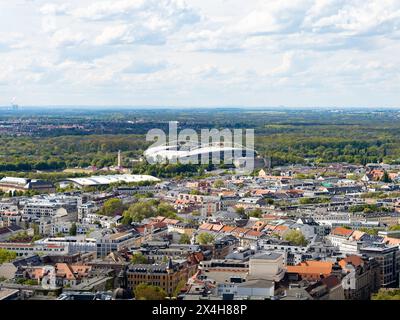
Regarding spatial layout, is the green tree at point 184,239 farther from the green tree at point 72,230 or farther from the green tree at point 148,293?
the green tree at point 148,293

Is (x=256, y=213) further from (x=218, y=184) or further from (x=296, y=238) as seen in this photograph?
(x=218, y=184)

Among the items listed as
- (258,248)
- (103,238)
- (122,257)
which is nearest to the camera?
(122,257)

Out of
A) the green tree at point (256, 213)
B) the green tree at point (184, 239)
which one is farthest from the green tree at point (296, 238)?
the green tree at point (256, 213)

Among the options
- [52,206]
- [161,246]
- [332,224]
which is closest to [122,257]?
[161,246]

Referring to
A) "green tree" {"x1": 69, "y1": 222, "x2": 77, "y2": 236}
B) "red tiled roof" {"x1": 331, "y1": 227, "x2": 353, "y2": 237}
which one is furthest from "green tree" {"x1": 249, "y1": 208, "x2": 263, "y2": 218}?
"green tree" {"x1": 69, "y1": 222, "x2": 77, "y2": 236}

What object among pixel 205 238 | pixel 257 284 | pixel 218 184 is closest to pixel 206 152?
pixel 218 184

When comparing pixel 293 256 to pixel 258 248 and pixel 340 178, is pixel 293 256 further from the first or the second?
pixel 340 178
